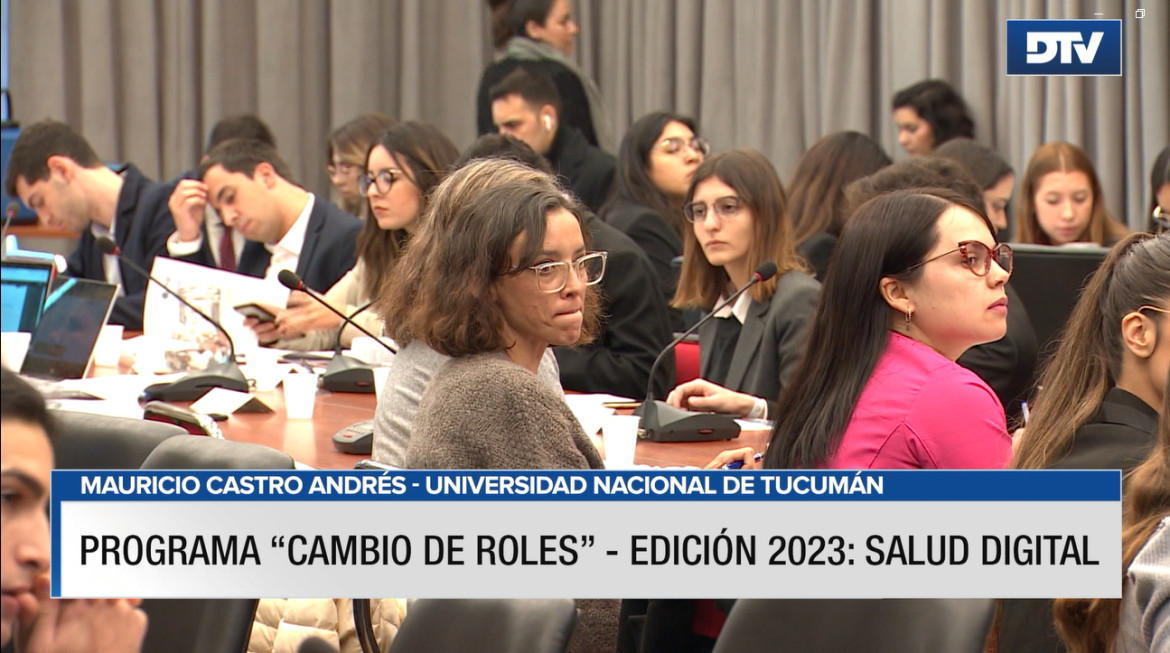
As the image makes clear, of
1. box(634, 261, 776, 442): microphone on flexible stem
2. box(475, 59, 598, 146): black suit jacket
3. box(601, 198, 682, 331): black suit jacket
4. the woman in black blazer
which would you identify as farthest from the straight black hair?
box(475, 59, 598, 146): black suit jacket

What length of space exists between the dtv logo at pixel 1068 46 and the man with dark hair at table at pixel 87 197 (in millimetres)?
2971

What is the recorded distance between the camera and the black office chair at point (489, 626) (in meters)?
1.26

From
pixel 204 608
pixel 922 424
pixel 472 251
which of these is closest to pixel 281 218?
pixel 472 251

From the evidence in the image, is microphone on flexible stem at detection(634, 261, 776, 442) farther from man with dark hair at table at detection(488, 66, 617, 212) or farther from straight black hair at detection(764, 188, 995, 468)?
man with dark hair at table at detection(488, 66, 617, 212)

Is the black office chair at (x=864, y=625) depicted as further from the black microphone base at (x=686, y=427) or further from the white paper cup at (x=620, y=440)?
the black microphone base at (x=686, y=427)

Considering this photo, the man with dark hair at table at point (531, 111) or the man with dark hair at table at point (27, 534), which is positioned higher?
the man with dark hair at table at point (531, 111)

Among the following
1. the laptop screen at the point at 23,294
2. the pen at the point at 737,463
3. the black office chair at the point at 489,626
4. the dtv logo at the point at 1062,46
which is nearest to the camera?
the black office chair at the point at 489,626

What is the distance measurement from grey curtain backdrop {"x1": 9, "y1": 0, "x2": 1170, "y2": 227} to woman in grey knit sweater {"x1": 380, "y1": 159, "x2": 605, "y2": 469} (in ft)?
13.4

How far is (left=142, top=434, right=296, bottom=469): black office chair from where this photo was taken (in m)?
1.83

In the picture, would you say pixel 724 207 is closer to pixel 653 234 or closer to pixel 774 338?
pixel 774 338

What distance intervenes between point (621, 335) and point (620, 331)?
10 mm

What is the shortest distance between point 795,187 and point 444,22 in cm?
398

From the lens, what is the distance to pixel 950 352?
7.26 feet

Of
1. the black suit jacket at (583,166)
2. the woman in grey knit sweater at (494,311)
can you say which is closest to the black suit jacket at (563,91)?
the black suit jacket at (583,166)
